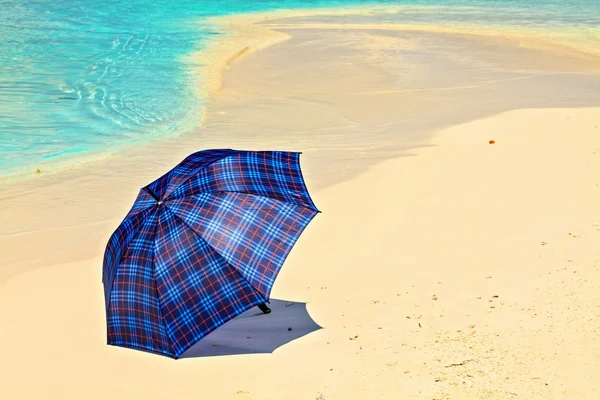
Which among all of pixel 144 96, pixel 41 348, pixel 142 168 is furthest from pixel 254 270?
pixel 144 96

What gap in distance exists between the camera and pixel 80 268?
6.54 meters

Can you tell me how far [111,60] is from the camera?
18.7 metres

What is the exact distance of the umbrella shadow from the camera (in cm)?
490

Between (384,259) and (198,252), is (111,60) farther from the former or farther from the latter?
(198,252)

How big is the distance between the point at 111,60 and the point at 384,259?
556 inches

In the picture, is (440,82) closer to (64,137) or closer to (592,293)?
(64,137)

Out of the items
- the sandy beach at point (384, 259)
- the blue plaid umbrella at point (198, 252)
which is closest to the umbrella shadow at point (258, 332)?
the sandy beach at point (384, 259)

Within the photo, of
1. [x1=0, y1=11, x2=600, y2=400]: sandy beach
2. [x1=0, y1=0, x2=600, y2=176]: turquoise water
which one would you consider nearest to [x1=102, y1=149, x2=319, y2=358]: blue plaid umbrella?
[x1=0, y1=11, x2=600, y2=400]: sandy beach

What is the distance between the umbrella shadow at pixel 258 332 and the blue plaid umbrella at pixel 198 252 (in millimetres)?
388

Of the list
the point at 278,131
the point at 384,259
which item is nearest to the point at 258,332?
the point at 384,259

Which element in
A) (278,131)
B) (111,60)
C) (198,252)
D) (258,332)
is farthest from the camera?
(111,60)

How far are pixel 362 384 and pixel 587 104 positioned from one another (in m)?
9.43

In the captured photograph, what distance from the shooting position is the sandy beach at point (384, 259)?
4457 millimetres

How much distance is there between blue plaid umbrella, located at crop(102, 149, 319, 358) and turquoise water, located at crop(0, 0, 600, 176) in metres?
5.94
